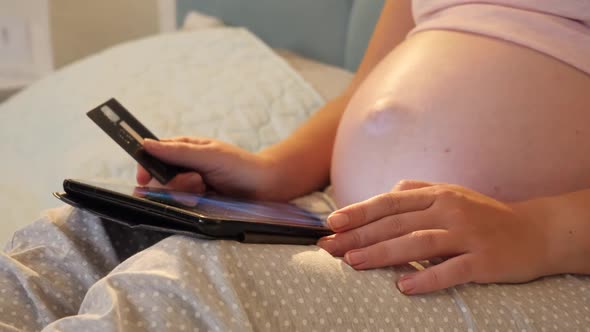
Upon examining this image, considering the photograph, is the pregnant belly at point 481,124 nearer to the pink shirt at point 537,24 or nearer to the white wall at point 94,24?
the pink shirt at point 537,24

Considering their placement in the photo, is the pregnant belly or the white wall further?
the white wall

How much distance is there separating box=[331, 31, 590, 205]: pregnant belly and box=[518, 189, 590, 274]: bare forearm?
0.04m

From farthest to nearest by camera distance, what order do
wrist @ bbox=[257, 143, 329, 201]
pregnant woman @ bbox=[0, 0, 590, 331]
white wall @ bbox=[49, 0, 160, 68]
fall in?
white wall @ bbox=[49, 0, 160, 68]
wrist @ bbox=[257, 143, 329, 201]
pregnant woman @ bbox=[0, 0, 590, 331]

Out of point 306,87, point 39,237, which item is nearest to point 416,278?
point 39,237

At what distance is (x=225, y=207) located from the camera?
0.69 m

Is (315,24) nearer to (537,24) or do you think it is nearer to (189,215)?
(537,24)

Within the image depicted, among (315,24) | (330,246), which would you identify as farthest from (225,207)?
(315,24)

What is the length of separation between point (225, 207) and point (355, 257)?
6.4 inches

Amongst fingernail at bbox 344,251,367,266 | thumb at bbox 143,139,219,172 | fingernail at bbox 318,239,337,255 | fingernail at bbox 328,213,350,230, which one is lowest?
thumb at bbox 143,139,219,172

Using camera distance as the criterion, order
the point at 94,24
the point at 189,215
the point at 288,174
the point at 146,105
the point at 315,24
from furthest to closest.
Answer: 1. the point at 94,24
2. the point at 315,24
3. the point at 146,105
4. the point at 288,174
5. the point at 189,215

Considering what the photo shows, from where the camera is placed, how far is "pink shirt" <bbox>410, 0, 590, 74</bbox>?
74cm

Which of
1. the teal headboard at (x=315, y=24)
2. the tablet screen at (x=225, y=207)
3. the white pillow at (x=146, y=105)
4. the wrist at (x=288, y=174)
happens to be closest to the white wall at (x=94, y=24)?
the teal headboard at (x=315, y=24)

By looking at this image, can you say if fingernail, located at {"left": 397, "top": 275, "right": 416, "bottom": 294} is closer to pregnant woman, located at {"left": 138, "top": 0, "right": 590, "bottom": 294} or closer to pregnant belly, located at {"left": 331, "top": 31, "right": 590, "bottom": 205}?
pregnant woman, located at {"left": 138, "top": 0, "right": 590, "bottom": 294}

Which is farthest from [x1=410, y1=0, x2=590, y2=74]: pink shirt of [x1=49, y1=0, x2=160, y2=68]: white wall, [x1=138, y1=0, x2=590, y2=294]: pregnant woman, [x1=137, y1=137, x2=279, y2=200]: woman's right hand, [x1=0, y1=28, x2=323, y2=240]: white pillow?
[x1=49, y1=0, x2=160, y2=68]: white wall
